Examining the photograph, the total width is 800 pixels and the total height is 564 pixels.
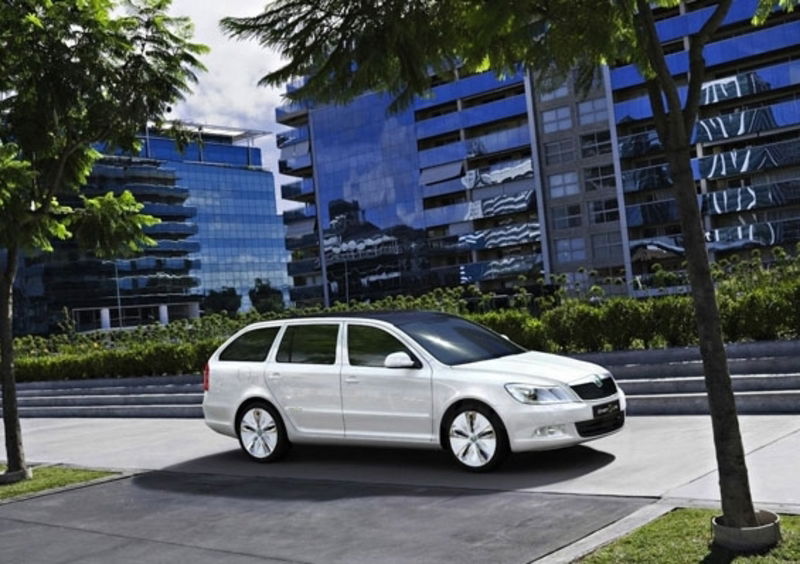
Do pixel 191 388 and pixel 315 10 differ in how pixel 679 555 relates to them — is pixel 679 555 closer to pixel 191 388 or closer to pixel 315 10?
pixel 315 10

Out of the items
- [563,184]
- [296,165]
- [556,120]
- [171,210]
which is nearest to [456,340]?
[563,184]

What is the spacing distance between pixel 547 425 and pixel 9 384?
6.71 meters

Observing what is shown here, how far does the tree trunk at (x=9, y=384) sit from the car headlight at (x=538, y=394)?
622 cm

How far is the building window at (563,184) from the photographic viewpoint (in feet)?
260

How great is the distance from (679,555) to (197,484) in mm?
5796

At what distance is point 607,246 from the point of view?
76.4 metres

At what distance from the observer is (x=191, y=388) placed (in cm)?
1888

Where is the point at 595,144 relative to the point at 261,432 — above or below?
above

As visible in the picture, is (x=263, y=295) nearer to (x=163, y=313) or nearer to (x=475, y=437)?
(x=163, y=313)

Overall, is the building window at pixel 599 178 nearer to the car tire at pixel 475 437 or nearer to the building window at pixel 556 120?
the building window at pixel 556 120

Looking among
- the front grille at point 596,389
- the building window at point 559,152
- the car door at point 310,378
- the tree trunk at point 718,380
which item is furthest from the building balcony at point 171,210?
the tree trunk at point 718,380

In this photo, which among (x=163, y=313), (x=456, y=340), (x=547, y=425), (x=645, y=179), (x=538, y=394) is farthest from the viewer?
(x=163, y=313)

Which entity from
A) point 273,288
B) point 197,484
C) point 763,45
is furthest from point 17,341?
point 273,288

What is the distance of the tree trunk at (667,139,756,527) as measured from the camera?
5.04 m
